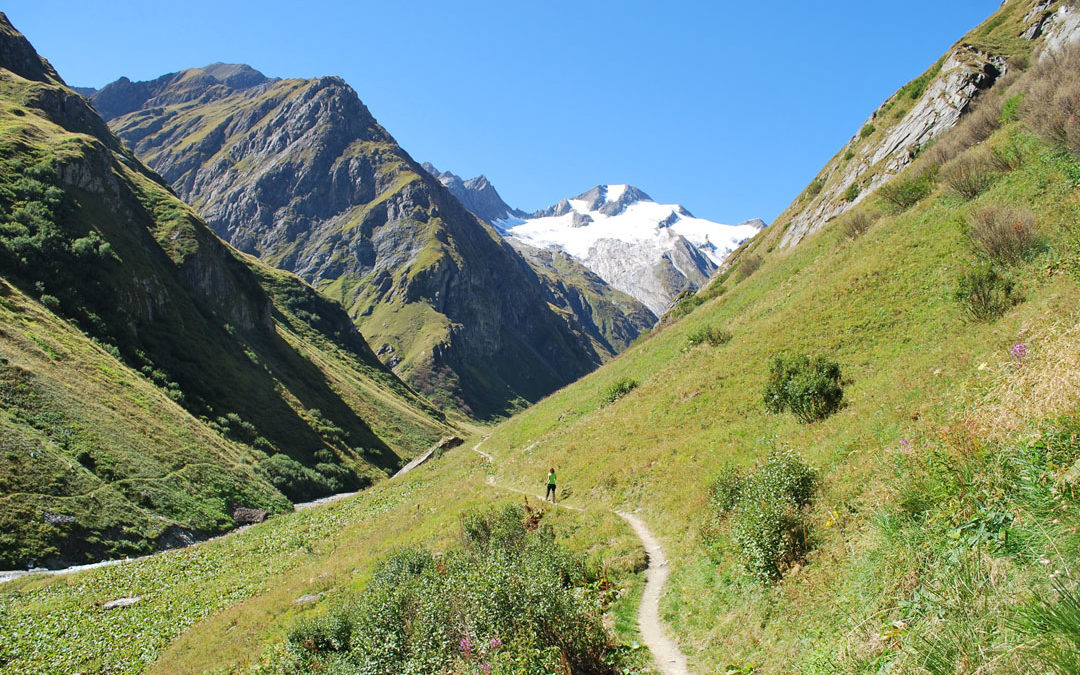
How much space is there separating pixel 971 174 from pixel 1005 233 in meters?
10.5

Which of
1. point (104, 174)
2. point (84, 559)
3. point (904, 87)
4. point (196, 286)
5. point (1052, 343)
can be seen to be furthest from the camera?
point (196, 286)

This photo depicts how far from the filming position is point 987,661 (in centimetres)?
499

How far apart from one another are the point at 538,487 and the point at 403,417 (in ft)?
317

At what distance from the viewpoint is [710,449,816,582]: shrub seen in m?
11.1

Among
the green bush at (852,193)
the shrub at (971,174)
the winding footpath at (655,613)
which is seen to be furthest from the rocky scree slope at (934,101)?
the winding footpath at (655,613)

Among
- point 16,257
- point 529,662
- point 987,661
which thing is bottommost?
point 987,661

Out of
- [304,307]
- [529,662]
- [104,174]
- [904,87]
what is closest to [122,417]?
[529,662]

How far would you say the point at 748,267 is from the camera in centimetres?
6028

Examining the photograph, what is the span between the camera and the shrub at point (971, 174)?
27.4 meters

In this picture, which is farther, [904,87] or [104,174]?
[104,174]

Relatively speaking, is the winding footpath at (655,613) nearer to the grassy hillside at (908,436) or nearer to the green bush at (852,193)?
the grassy hillside at (908,436)

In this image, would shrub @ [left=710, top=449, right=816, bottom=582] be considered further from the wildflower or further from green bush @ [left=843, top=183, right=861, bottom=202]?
green bush @ [left=843, top=183, right=861, bottom=202]

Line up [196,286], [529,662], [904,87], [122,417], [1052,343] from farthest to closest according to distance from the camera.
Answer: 1. [196,286]
2. [904,87]
3. [122,417]
4. [1052,343]
5. [529,662]

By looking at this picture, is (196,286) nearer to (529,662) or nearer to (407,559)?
(407,559)
